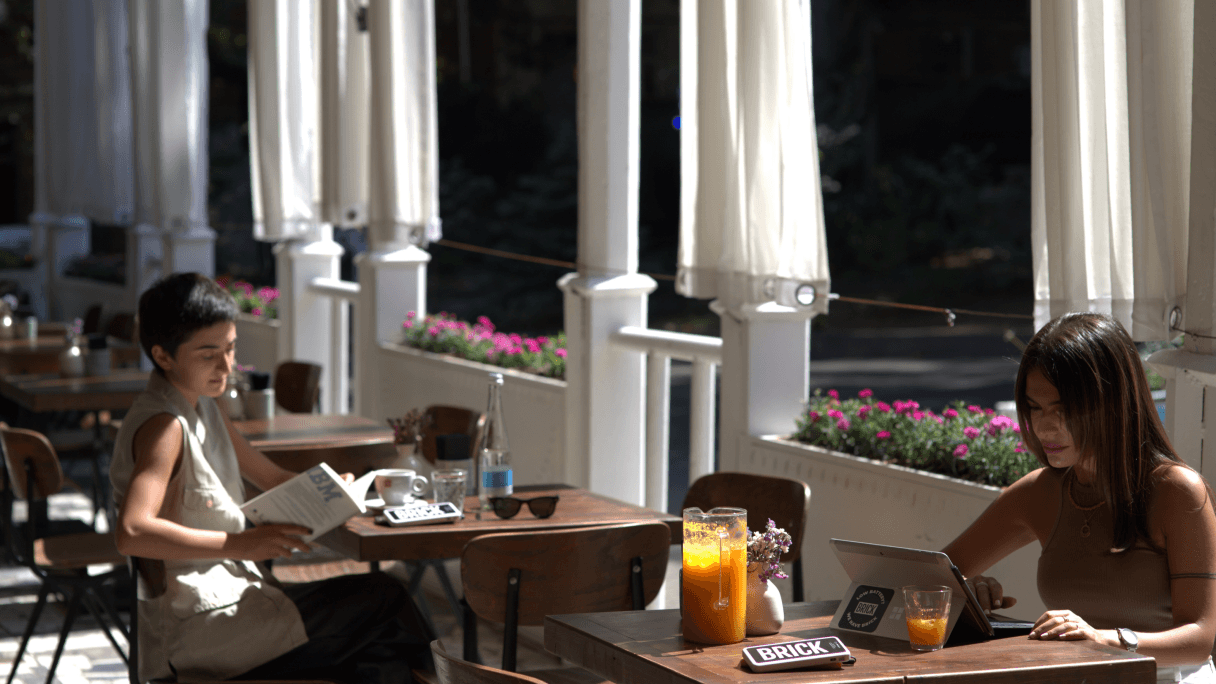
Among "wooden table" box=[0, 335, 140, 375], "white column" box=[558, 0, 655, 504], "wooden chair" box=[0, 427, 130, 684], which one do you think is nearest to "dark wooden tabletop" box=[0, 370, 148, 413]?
"wooden table" box=[0, 335, 140, 375]

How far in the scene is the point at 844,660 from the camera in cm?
180

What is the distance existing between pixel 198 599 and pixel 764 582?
1125mm

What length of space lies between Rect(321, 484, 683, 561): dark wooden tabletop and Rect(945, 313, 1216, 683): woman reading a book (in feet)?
3.19

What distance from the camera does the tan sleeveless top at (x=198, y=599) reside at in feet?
7.98

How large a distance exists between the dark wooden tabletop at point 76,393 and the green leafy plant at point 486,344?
1236mm

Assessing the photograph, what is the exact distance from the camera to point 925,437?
3.22m

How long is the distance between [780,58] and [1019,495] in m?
1.57

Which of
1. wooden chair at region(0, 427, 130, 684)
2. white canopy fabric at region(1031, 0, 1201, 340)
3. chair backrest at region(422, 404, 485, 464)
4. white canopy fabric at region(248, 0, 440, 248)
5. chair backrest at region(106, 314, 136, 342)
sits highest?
white canopy fabric at region(248, 0, 440, 248)

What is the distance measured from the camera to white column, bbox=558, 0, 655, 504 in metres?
4.37

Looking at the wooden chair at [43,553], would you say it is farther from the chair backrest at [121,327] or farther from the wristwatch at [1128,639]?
the chair backrest at [121,327]

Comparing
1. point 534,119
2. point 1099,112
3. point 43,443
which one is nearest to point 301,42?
point 43,443

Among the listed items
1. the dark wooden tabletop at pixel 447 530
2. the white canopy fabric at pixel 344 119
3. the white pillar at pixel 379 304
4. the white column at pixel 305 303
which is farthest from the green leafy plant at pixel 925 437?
the white column at pixel 305 303

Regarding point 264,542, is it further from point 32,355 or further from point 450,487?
point 32,355

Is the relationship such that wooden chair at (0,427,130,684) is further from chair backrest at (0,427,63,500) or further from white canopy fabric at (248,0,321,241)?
white canopy fabric at (248,0,321,241)
